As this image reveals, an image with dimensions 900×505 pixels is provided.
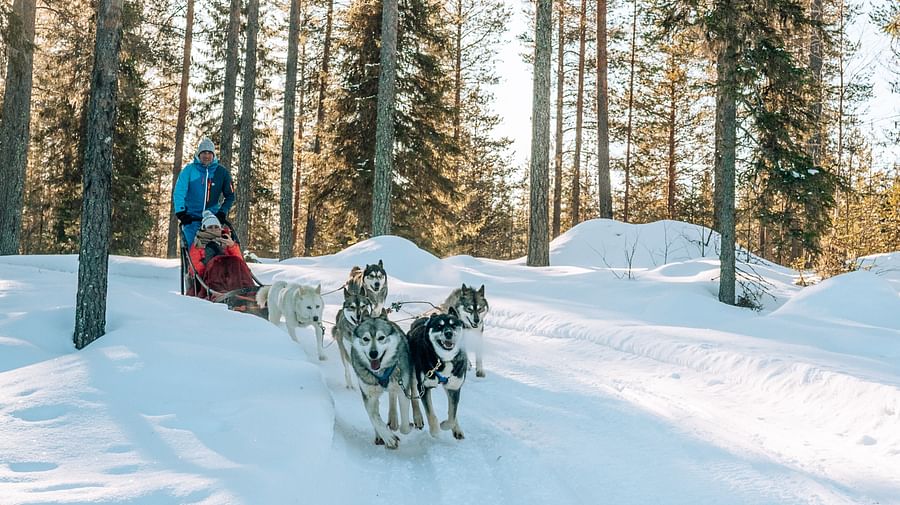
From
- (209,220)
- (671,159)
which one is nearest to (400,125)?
(209,220)

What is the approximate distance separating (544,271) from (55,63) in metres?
20.5

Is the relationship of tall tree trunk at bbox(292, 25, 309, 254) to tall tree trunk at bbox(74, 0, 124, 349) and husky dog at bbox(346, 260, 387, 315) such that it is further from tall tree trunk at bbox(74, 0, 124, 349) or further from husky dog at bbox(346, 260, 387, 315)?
tall tree trunk at bbox(74, 0, 124, 349)

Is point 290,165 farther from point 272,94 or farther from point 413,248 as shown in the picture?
point 272,94

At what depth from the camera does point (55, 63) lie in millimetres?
21953

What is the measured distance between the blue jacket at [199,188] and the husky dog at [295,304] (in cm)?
172

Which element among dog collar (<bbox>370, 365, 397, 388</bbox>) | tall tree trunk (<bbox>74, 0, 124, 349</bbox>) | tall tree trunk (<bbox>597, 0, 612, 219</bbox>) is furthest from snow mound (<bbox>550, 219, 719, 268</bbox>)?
tall tree trunk (<bbox>74, 0, 124, 349</bbox>)

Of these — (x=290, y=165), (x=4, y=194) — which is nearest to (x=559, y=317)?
(x=290, y=165)

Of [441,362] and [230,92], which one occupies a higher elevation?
[230,92]

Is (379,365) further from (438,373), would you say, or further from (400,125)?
(400,125)

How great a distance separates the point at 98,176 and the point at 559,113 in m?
23.7

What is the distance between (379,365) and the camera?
4457mm

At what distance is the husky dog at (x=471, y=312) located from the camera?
6.45 m

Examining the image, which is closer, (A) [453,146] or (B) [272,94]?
(A) [453,146]

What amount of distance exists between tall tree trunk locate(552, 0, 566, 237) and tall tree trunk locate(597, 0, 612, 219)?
513 centimetres
